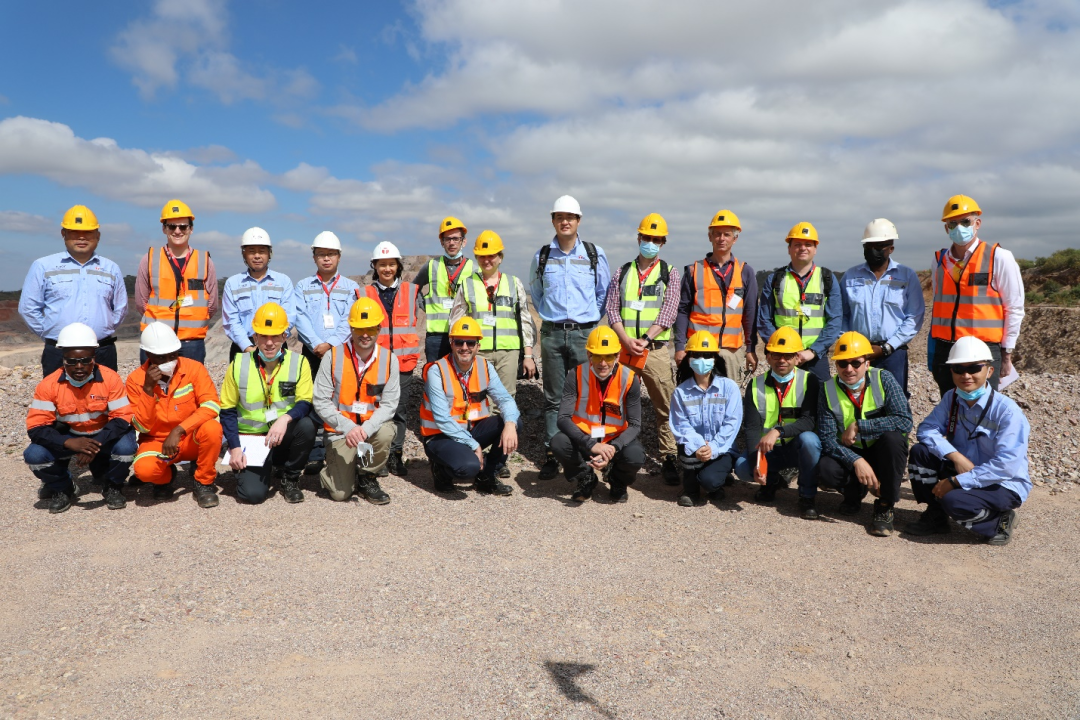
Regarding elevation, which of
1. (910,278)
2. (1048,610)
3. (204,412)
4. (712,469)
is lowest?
(1048,610)

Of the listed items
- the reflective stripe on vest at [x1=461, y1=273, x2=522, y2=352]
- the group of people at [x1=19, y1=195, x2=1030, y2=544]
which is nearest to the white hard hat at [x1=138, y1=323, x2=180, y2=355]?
the group of people at [x1=19, y1=195, x2=1030, y2=544]

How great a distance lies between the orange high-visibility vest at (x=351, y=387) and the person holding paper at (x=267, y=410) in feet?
0.96

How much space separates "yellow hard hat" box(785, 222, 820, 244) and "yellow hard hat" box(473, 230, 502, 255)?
3.04 metres

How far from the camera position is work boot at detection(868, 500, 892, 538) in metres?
5.80

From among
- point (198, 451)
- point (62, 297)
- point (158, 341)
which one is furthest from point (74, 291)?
point (198, 451)

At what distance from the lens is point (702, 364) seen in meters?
6.57

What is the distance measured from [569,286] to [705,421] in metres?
2.00

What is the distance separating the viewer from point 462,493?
6.88 m

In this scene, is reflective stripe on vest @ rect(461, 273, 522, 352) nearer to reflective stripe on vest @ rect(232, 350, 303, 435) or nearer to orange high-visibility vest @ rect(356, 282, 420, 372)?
orange high-visibility vest @ rect(356, 282, 420, 372)

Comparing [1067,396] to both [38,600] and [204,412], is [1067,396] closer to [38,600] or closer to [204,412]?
[204,412]

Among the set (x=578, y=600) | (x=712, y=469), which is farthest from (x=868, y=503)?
(x=578, y=600)

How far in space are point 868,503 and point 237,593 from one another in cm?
554

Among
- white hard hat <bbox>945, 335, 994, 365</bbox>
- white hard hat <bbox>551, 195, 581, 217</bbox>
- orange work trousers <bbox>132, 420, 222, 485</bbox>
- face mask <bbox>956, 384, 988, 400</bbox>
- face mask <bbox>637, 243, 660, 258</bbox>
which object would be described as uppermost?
white hard hat <bbox>551, 195, 581, 217</bbox>

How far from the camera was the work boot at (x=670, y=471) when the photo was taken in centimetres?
733
